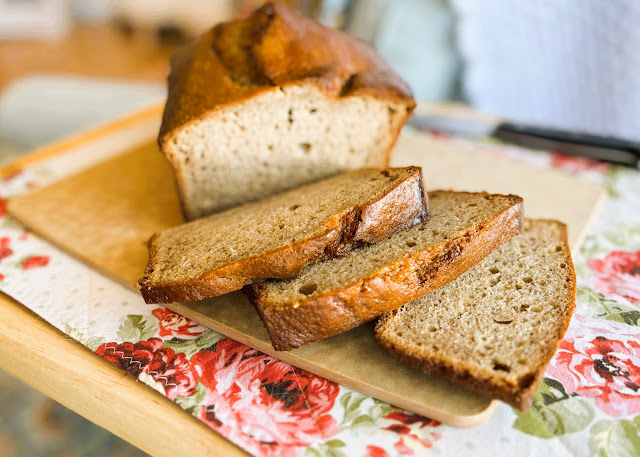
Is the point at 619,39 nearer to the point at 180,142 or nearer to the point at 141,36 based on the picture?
the point at 180,142

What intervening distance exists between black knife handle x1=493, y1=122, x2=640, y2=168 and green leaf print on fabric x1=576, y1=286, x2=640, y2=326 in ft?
3.92

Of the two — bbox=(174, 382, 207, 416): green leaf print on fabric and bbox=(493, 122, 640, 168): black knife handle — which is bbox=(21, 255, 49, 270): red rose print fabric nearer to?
bbox=(174, 382, 207, 416): green leaf print on fabric

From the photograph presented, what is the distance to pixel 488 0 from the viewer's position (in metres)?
3.20

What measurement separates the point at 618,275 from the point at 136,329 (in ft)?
5.59

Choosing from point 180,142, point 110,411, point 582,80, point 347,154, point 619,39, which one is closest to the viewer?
point 110,411

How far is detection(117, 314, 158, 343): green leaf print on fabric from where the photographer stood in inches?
66.4

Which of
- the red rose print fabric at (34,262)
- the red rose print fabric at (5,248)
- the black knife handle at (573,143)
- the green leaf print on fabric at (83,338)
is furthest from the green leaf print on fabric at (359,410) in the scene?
the black knife handle at (573,143)

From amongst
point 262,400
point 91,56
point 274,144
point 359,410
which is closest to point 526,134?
point 274,144

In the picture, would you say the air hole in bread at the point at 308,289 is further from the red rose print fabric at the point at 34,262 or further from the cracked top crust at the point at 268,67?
the red rose print fabric at the point at 34,262

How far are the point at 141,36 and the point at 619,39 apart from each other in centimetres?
828

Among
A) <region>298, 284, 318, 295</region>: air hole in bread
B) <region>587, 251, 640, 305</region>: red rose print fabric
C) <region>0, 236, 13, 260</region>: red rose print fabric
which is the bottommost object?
<region>0, 236, 13, 260</region>: red rose print fabric

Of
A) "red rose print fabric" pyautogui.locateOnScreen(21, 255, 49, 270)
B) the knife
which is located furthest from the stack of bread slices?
the knife

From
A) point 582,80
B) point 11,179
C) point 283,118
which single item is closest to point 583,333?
point 283,118

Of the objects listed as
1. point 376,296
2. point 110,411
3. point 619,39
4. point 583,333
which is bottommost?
point 110,411
